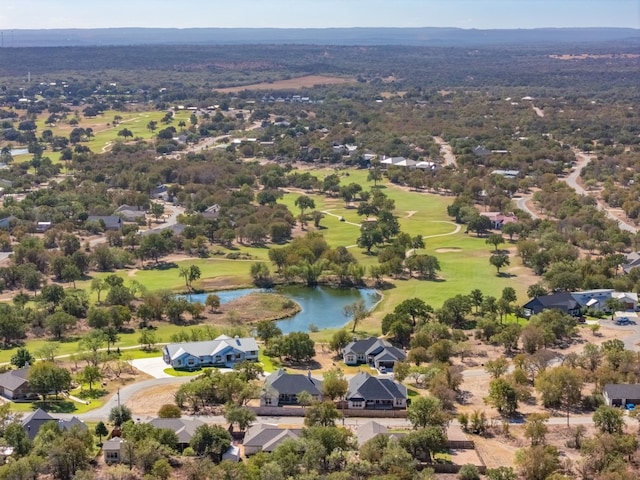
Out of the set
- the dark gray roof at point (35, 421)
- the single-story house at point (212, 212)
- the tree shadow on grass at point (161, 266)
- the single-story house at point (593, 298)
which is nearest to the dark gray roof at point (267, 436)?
the dark gray roof at point (35, 421)

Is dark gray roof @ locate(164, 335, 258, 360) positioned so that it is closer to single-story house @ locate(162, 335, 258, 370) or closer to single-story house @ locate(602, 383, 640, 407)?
single-story house @ locate(162, 335, 258, 370)

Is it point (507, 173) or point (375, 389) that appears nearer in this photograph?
point (375, 389)

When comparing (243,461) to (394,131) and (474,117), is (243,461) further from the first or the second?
(474,117)

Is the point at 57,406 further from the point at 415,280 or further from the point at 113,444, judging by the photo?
the point at 415,280

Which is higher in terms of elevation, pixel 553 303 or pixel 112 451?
pixel 112 451

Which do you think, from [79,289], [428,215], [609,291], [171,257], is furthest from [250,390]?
[428,215]

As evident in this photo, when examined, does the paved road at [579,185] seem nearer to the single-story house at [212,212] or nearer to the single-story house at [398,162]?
the single-story house at [398,162]

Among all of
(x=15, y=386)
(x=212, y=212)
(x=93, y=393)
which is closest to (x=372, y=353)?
(x=93, y=393)
